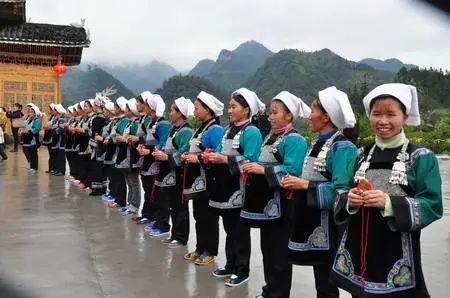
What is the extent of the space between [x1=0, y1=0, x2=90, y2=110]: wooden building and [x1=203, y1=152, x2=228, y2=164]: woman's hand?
14955mm

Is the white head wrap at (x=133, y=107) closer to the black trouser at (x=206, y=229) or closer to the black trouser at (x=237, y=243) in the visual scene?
the black trouser at (x=206, y=229)

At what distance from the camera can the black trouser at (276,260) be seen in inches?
146

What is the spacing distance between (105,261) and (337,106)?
9.74 feet

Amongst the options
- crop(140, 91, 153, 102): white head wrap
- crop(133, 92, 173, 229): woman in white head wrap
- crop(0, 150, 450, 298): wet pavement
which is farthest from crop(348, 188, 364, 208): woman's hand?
crop(140, 91, 153, 102): white head wrap

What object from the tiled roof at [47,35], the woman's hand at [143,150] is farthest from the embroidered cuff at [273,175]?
the tiled roof at [47,35]

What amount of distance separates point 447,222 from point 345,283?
504 cm

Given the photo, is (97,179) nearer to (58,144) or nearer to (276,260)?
(58,144)

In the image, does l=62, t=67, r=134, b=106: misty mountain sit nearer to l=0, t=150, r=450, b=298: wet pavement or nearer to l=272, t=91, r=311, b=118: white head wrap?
l=0, t=150, r=450, b=298: wet pavement

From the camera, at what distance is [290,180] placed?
313 cm

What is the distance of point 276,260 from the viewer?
3.77m

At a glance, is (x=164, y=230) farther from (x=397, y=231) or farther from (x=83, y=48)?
(x=83, y=48)

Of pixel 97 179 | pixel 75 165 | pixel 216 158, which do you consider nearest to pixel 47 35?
pixel 75 165

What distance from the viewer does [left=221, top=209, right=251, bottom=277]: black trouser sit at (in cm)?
439

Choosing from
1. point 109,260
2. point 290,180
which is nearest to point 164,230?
point 109,260
